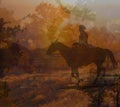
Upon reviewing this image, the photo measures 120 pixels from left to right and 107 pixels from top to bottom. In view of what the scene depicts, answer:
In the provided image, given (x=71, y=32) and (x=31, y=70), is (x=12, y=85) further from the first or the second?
(x=71, y=32)

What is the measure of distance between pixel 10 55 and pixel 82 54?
1.12 m

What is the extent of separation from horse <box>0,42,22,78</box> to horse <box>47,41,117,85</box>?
0.55 meters

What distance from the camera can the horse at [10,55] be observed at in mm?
5988

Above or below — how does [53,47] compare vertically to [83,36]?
below

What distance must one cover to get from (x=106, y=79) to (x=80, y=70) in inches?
17.4

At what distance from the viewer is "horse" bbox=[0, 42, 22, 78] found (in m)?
5.99

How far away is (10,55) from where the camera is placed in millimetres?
6012

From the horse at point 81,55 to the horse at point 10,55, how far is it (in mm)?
545

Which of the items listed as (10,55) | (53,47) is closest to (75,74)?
(53,47)

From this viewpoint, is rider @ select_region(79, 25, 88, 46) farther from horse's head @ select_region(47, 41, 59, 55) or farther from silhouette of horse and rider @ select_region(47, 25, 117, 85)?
horse's head @ select_region(47, 41, 59, 55)

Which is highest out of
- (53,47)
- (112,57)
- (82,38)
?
(82,38)

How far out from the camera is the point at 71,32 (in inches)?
237

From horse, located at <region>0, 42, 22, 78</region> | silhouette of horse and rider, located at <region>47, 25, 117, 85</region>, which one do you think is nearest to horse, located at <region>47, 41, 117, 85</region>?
silhouette of horse and rider, located at <region>47, 25, 117, 85</region>

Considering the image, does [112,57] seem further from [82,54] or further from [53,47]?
[53,47]
